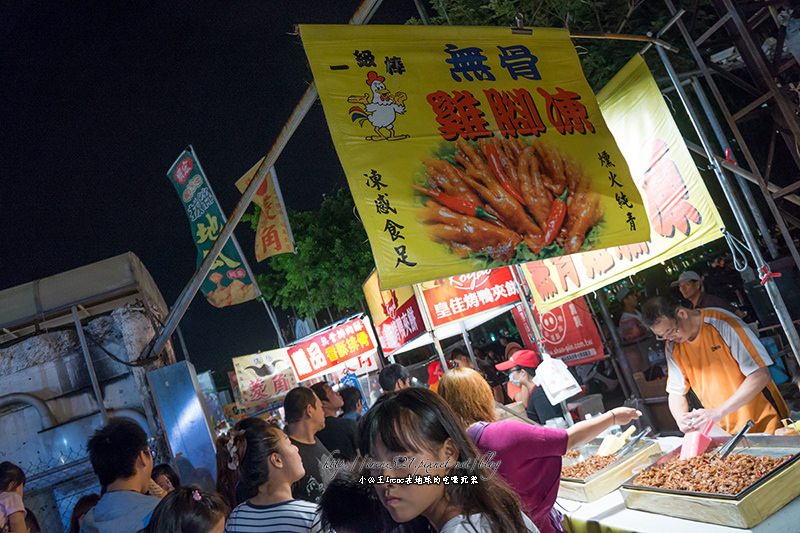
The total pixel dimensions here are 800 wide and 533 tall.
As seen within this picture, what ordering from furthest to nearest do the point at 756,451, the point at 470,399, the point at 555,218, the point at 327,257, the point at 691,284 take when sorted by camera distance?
the point at 327,257 → the point at 691,284 → the point at 555,218 → the point at 756,451 → the point at 470,399

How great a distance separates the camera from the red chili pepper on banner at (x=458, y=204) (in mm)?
3322

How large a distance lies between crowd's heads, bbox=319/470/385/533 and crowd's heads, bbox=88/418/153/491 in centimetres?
249

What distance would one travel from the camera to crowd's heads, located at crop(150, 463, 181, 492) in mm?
5035

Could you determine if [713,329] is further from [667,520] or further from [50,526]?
[50,526]

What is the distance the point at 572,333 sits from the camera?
8.32m

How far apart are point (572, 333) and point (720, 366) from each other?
166 inches

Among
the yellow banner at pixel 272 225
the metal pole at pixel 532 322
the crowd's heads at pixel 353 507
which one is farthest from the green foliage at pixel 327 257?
the crowd's heads at pixel 353 507

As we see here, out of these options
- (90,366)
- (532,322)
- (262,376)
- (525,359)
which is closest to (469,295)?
(532,322)

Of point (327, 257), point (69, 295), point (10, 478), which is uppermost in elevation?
point (327, 257)

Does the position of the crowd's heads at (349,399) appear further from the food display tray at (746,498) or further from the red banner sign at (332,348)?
the food display tray at (746,498)

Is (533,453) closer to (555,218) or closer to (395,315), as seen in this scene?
(555,218)

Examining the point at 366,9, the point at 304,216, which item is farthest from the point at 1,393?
the point at 304,216

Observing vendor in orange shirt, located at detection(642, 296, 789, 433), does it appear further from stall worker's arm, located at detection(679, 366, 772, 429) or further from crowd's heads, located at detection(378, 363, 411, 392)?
crowd's heads, located at detection(378, 363, 411, 392)

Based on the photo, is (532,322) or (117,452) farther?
(532,322)
